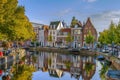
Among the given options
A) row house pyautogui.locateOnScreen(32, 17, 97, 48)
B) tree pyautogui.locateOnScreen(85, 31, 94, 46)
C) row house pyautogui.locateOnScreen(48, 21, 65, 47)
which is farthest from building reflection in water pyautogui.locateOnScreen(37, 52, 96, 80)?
row house pyautogui.locateOnScreen(48, 21, 65, 47)

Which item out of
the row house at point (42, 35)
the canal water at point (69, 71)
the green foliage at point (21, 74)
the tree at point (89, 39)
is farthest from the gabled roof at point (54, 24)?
the green foliage at point (21, 74)

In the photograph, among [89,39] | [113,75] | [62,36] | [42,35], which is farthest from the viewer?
[42,35]

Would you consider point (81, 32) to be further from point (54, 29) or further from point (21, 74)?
point (21, 74)

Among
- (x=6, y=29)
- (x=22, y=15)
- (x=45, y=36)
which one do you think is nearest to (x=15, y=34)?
(x=6, y=29)

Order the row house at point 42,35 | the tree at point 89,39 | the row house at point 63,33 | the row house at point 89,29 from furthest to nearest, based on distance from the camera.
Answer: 1. the row house at point 42,35
2. the row house at point 63,33
3. the row house at point 89,29
4. the tree at point 89,39

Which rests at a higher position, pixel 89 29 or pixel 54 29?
pixel 54 29

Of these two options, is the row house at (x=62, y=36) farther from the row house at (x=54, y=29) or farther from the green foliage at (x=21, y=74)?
the green foliage at (x=21, y=74)

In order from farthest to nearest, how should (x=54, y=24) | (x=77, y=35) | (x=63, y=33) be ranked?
(x=54, y=24)
(x=63, y=33)
(x=77, y=35)

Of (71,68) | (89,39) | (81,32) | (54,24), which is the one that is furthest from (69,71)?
(54,24)

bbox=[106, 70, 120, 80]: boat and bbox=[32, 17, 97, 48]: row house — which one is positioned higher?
bbox=[32, 17, 97, 48]: row house

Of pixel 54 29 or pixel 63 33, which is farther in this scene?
pixel 54 29

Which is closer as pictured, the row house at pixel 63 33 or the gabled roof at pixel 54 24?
the row house at pixel 63 33

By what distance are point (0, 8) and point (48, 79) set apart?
13550 millimetres

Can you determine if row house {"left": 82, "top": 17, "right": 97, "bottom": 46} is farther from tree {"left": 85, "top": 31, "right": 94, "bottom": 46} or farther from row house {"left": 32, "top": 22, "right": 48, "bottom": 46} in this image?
row house {"left": 32, "top": 22, "right": 48, "bottom": 46}
